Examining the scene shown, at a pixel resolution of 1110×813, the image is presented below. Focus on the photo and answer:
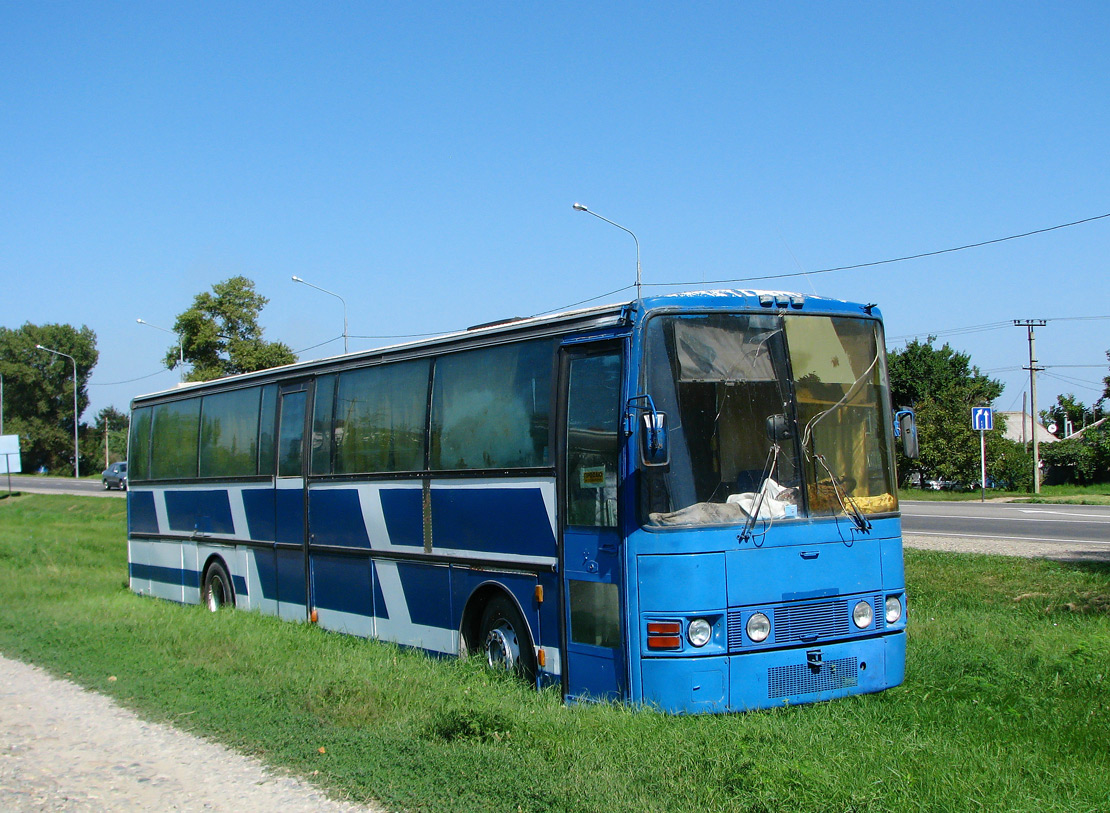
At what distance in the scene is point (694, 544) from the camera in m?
6.97

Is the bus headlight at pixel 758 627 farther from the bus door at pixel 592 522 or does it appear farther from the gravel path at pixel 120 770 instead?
the gravel path at pixel 120 770

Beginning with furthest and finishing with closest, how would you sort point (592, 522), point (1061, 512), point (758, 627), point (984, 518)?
1. point (1061, 512)
2. point (984, 518)
3. point (592, 522)
4. point (758, 627)

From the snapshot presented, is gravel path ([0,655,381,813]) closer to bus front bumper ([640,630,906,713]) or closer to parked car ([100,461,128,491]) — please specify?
bus front bumper ([640,630,906,713])

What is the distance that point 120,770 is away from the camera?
6.68 meters

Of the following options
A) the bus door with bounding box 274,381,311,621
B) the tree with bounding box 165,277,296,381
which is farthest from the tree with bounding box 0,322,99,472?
the bus door with bounding box 274,381,311,621

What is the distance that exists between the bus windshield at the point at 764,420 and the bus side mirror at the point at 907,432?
0.51 ft

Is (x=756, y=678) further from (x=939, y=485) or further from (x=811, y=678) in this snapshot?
(x=939, y=485)

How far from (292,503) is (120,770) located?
226 inches

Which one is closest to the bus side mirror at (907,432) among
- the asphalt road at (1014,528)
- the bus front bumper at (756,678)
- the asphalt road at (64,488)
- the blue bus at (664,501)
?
the blue bus at (664,501)

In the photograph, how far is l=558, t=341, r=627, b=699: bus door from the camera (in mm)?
7375

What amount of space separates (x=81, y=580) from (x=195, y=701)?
12.4 meters

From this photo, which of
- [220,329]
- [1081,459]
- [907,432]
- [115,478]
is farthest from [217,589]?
[1081,459]

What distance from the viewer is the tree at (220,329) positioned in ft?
155

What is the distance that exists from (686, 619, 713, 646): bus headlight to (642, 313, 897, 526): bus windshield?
0.66m
